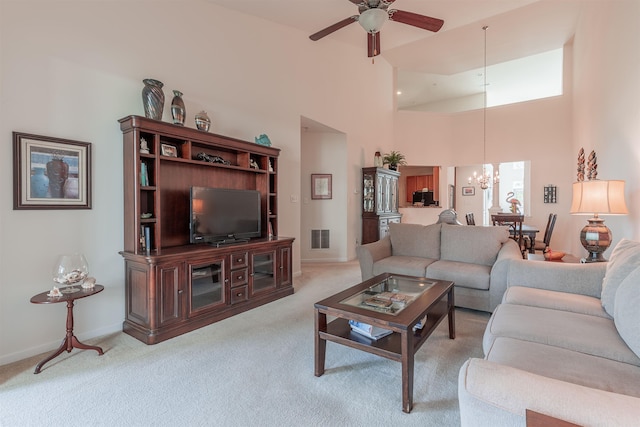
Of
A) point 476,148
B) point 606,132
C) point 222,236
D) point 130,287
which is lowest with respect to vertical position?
point 130,287

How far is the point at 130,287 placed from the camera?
279 cm

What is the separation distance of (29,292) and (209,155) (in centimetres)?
197

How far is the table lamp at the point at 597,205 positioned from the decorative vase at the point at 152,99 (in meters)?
4.06

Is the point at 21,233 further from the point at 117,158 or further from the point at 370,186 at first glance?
the point at 370,186

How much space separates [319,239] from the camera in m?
6.16

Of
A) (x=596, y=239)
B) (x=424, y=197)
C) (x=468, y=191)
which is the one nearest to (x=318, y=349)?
(x=596, y=239)

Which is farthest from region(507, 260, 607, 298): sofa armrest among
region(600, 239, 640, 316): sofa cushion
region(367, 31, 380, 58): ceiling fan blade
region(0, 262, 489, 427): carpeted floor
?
region(367, 31, 380, 58): ceiling fan blade

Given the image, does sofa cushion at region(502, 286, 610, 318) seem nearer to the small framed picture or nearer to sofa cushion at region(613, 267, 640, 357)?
sofa cushion at region(613, 267, 640, 357)

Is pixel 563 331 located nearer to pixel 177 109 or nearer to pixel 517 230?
pixel 177 109

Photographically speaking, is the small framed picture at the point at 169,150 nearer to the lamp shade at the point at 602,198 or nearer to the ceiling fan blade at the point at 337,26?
the ceiling fan blade at the point at 337,26

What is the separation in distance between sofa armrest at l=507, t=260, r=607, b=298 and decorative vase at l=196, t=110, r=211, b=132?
3216 millimetres

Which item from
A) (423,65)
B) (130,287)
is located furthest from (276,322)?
(423,65)

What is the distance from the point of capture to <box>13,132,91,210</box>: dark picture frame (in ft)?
7.45

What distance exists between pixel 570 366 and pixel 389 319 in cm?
82
